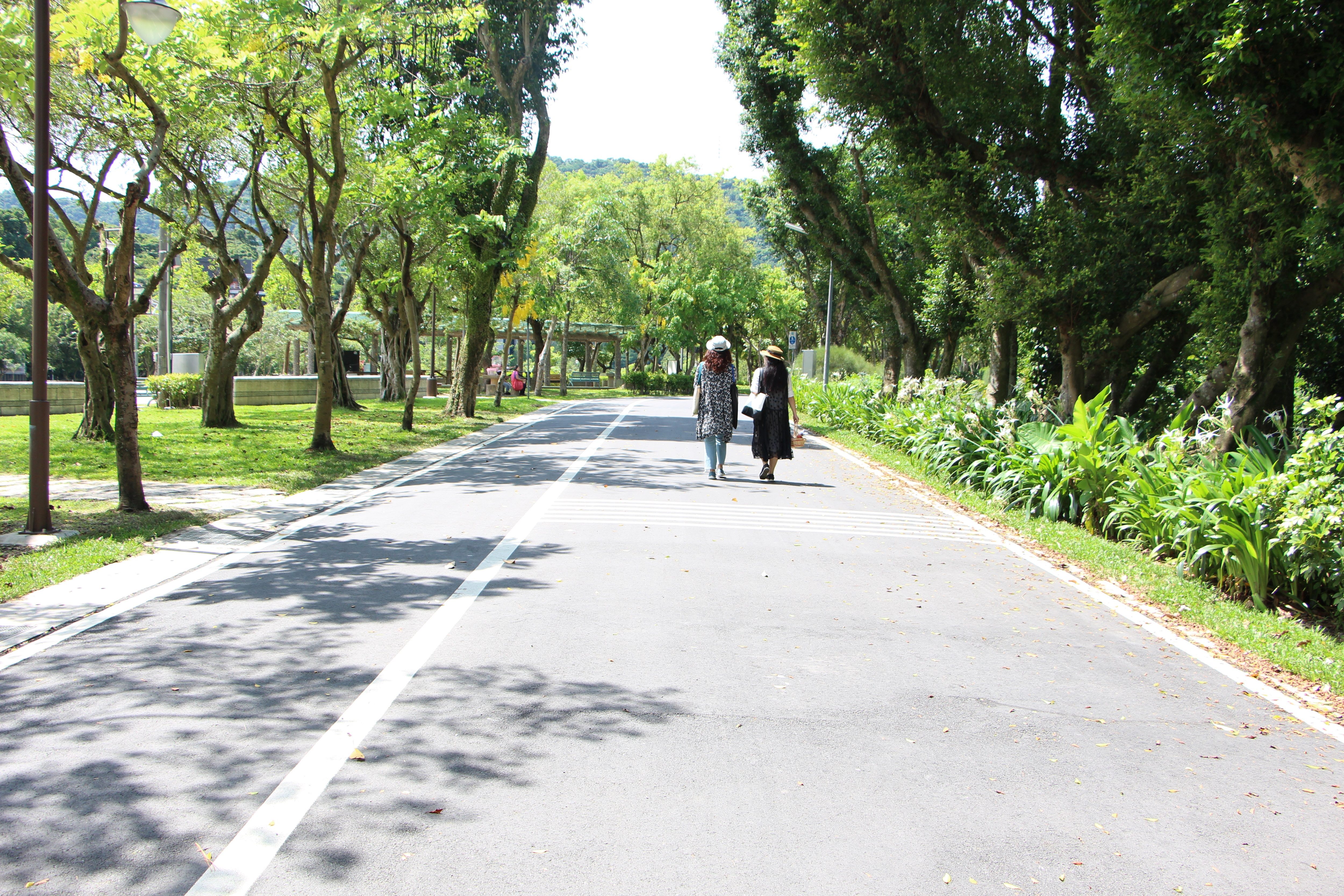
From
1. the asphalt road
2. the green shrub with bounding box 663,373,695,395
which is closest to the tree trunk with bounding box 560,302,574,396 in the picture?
the green shrub with bounding box 663,373,695,395

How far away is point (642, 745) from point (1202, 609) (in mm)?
4866

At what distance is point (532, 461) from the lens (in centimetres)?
1650

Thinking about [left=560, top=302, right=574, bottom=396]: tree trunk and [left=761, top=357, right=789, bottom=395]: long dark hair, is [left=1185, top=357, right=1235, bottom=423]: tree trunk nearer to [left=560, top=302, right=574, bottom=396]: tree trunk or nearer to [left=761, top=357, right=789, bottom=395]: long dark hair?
A: [left=761, top=357, right=789, bottom=395]: long dark hair

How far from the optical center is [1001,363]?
1939cm

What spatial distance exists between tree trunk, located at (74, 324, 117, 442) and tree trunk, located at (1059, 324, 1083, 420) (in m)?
15.2

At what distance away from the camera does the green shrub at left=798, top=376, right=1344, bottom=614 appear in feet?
23.3

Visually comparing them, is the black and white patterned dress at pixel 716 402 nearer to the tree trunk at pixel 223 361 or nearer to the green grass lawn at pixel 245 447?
the green grass lawn at pixel 245 447

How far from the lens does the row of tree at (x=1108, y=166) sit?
8.95m

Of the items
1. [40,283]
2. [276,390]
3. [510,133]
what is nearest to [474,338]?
[510,133]

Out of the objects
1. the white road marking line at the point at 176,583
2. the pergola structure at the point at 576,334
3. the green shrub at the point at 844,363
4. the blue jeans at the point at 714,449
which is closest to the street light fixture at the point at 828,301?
the green shrub at the point at 844,363

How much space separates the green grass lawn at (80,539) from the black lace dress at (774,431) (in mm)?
7067

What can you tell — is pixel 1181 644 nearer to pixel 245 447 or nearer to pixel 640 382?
pixel 245 447

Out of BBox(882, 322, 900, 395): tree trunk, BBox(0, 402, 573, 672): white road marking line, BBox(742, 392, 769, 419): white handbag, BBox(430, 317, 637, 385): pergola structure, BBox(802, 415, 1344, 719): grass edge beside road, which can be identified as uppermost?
BBox(430, 317, 637, 385): pergola structure

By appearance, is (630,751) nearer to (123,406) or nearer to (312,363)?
(123,406)
